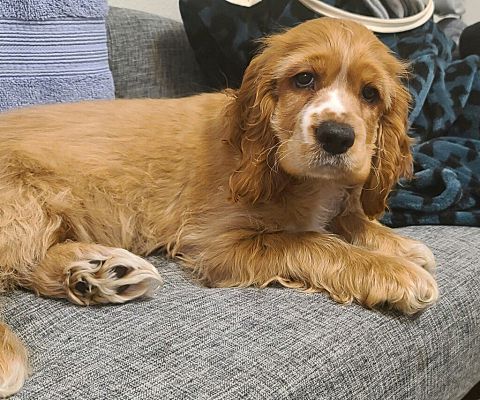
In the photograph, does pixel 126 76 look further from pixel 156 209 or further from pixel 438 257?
pixel 438 257

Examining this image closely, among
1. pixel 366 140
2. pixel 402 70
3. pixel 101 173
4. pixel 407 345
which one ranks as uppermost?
pixel 402 70

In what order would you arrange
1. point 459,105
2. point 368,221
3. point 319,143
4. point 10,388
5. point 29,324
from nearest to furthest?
point 10,388 → point 29,324 → point 319,143 → point 368,221 → point 459,105

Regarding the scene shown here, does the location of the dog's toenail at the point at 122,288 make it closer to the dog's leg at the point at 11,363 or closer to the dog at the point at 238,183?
the dog at the point at 238,183

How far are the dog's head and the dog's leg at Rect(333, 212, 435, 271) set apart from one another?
90 mm

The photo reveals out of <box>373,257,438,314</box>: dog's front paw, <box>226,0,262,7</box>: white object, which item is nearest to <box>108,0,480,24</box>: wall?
<box>226,0,262,7</box>: white object

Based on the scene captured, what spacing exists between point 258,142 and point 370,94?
0.26 m

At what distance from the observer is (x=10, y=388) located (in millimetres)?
961

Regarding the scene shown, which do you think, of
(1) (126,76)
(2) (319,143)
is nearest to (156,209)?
(2) (319,143)

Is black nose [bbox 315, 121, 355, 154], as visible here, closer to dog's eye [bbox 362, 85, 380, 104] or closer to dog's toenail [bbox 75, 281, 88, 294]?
dog's eye [bbox 362, 85, 380, 104]

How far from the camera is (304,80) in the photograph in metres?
1.39

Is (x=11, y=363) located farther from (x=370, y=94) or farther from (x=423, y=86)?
(x=423, y=86)

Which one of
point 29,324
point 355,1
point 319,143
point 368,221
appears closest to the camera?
point 29,324

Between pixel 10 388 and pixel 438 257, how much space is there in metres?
1.04

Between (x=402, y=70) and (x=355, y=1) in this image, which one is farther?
(x=355, y=1)
